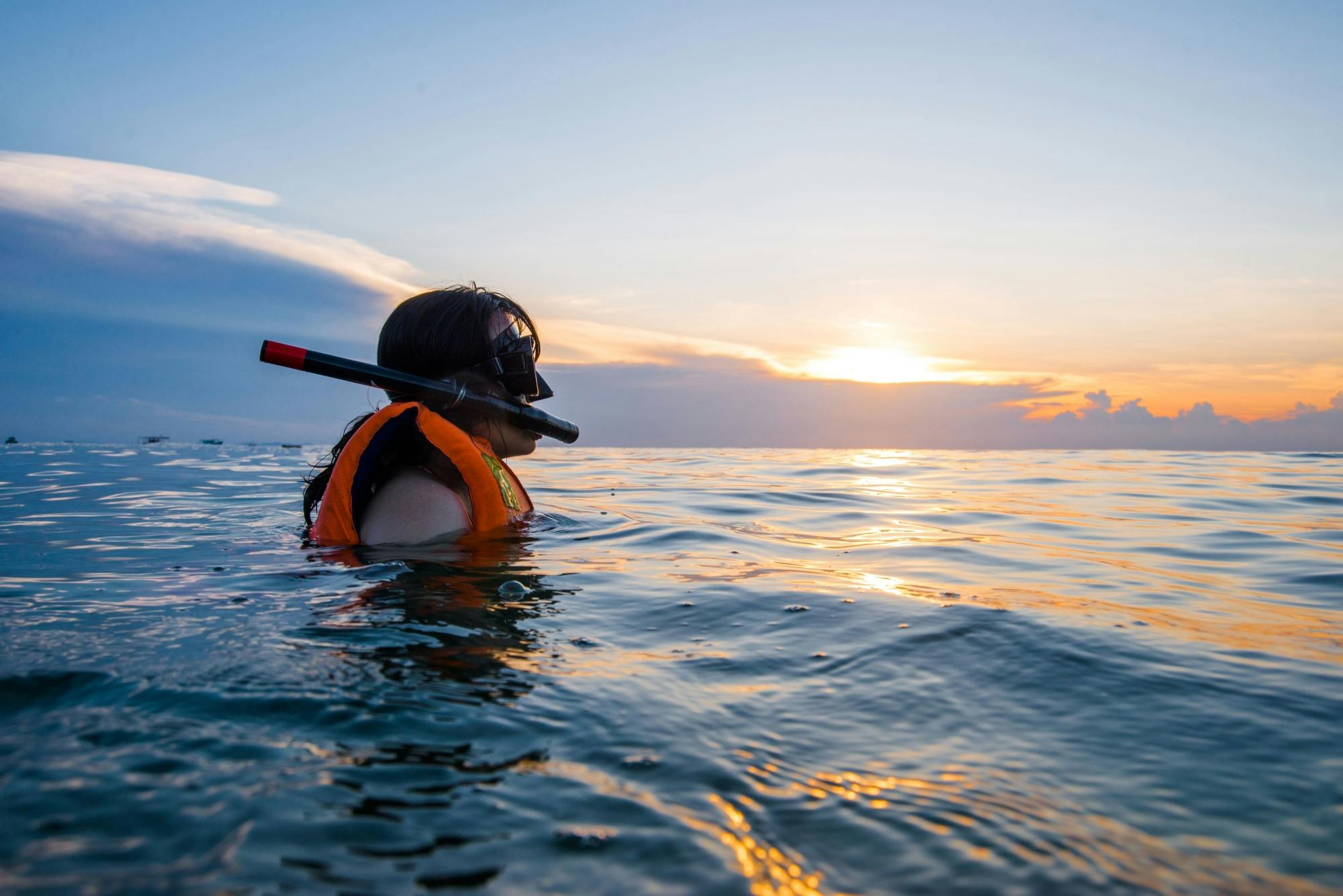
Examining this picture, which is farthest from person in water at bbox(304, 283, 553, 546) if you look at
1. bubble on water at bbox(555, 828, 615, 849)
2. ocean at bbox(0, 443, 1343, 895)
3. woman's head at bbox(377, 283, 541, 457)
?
bubble on water at bbox(555, 828, 615, 849)

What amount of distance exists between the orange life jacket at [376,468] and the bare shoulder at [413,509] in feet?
0.26

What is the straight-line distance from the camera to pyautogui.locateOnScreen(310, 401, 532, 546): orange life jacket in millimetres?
3893

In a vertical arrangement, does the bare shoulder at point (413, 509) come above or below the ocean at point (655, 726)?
above

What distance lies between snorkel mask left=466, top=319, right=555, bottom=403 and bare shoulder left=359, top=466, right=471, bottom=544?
81 centimetres

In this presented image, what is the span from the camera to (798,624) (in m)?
3.22

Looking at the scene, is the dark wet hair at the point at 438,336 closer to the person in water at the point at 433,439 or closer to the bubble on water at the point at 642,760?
the person in water at the point at 433,439

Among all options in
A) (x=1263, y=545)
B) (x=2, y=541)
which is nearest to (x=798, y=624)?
(x=1263, y=545)

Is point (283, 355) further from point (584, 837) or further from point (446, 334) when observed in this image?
point (584, 837)

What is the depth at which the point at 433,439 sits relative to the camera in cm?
395

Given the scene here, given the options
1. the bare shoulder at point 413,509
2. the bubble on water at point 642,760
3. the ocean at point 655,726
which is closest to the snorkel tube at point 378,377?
the bare shoulder at point 413,509

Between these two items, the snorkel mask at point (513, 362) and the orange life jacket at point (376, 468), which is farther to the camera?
the snorkel mask at point (513, 362)

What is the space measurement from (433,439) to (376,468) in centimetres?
33

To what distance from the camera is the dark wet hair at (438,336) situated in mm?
4402

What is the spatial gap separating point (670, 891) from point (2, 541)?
20.5 ft
